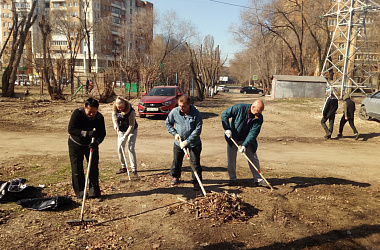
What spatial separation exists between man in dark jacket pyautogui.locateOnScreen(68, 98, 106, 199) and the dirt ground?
38cm

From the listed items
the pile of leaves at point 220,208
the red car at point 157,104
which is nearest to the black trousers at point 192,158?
the pile of leaves at point 220,208

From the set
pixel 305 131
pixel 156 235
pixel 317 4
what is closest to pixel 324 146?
pixel 305 131

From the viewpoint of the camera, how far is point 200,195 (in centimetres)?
533

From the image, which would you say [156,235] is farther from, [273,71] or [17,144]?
[273,71]

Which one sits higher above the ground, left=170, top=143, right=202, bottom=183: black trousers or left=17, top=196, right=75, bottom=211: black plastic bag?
left=170, top=143, right=202, bottom=183: black trousers

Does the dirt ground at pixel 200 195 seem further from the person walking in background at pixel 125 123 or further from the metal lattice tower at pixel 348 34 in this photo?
the metal lattice tower at pixel 348 34

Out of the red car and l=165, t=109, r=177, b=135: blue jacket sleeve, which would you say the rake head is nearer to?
l=165, t=109, r=177, b=135: blue jacket sleeve

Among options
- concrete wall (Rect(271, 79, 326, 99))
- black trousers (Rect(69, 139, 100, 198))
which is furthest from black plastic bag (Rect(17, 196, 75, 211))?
concrete wall (Rect(271, 79, 326, 99))

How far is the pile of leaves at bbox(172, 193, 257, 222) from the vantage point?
443 centimetres

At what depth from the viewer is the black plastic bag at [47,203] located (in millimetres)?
4668

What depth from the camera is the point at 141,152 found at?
8.98m

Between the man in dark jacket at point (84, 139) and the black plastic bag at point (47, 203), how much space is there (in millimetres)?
289

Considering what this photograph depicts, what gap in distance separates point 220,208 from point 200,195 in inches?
35.3

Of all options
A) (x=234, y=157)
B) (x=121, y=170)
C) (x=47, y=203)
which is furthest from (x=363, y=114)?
(x=47, y=203)
